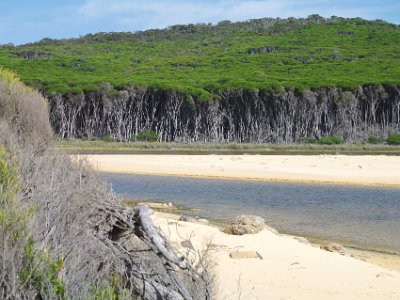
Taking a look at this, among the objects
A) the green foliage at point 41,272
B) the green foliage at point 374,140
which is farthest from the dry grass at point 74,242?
the green foliage at point 374,140

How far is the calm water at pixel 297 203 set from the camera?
1480 cm

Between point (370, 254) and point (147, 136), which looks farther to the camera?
point (147, 136)

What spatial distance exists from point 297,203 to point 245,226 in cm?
771

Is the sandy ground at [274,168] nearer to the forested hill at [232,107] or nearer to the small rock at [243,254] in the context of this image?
→ the small rock at [243,254]

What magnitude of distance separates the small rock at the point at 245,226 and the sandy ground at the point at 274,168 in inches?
513

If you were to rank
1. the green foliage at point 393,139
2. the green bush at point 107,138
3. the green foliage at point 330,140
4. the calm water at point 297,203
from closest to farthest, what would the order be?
the calm water at point 297,203 < the green foliage at point 330,140 < the green foliage at point 393,139 < the green bush at point 107,138

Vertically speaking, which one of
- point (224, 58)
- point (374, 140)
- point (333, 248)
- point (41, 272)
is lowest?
point (374, 140)

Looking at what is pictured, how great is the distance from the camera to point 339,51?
317ft

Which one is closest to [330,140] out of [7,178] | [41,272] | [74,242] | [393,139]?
[393,139]

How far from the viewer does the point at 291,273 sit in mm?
9328

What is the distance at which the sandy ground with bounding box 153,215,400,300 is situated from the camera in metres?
8.26

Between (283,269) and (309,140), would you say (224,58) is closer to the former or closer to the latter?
(309,140)

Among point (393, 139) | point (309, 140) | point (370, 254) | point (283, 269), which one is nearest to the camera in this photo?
point (283, 269)

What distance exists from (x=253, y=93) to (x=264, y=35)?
66302 millimetres
